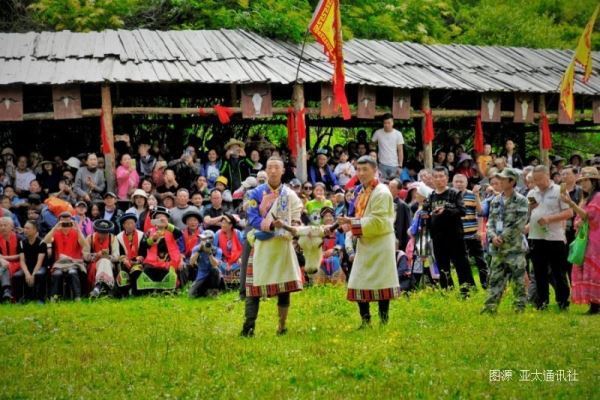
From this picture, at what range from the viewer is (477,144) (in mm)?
20641

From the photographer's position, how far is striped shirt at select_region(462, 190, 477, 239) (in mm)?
13148

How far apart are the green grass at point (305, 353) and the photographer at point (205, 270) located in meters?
2.01

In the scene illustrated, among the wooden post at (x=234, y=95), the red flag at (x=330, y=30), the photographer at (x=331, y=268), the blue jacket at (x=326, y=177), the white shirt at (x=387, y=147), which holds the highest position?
the red flag at (x=330, y=30)

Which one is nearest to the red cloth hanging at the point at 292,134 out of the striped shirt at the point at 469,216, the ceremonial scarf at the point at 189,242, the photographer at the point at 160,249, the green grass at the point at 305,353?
the ceremonial scarf at the point at 189,242

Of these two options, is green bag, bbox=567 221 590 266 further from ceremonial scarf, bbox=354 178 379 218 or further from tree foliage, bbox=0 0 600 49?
tree foliage, bbox=0 0 600 49

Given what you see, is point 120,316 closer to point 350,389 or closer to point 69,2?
point 350,389

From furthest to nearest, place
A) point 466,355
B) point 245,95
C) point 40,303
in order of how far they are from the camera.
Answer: point 245,95
point 40,303
point 466,355

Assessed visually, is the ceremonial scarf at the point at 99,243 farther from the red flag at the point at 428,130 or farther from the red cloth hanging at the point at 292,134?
the red flag at the point at 428,130

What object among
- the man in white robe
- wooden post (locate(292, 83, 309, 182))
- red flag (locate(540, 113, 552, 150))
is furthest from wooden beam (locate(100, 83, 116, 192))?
red flag (locate(540, 113, 552, 150))

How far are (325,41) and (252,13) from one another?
270 inches

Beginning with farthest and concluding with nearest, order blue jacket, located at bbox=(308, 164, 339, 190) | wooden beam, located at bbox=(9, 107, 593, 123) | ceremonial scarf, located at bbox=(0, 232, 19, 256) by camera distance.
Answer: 1. blue jacket, located at bbox=(308, 164, 339, 190)
2. wooden beam, located at bbox=(9, 107, 593, 123)
3. ceremonial scarf, located at bbox=(0, 232, 19, 256)

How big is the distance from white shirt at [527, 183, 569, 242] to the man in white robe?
7.67ft

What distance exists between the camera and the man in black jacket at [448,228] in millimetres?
12148

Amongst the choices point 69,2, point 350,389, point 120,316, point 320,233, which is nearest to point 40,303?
point 120,316
